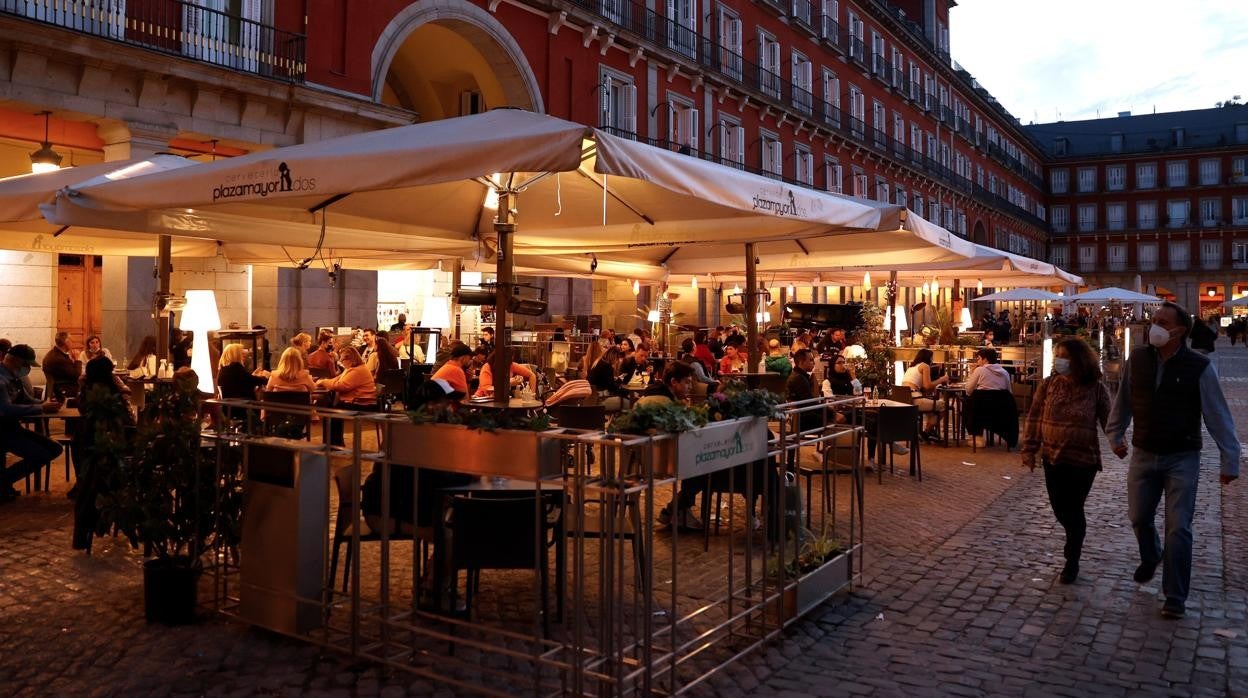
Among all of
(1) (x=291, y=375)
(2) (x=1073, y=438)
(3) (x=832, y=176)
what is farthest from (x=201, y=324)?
(3) (x=832, y=176)

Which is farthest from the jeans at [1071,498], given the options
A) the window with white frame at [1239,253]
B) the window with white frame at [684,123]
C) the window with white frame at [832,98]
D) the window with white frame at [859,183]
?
the window with white frame at [1239,253]

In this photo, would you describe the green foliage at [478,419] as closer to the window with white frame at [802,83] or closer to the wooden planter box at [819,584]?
the wooden planter box at [819,584]

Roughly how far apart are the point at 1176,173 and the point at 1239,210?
479 centimetres

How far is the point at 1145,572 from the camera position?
575cm

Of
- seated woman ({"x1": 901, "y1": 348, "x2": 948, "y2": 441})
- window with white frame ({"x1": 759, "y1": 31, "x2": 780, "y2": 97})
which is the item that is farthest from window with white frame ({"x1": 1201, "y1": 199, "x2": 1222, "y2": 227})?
seated woman ({"x1": 901, "y1": 348, "x2": 948, "y2": 441})

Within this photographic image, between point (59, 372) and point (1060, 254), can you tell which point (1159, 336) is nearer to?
point (59, 372)

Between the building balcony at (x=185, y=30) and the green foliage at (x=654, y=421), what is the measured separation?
11.8 m

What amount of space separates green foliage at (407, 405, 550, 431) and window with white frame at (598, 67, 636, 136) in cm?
1986

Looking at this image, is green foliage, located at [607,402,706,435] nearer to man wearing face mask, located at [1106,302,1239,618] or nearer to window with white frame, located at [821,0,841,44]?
man wearing face mask, located at [1106,302,1239,618]

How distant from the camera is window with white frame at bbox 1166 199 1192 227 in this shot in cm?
6769

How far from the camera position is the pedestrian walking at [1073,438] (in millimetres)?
5777

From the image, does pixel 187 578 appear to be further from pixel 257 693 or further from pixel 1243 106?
pixel 1243 106

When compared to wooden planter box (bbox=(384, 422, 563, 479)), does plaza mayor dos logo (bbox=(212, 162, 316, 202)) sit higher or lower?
higher

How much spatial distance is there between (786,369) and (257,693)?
8.40 m
